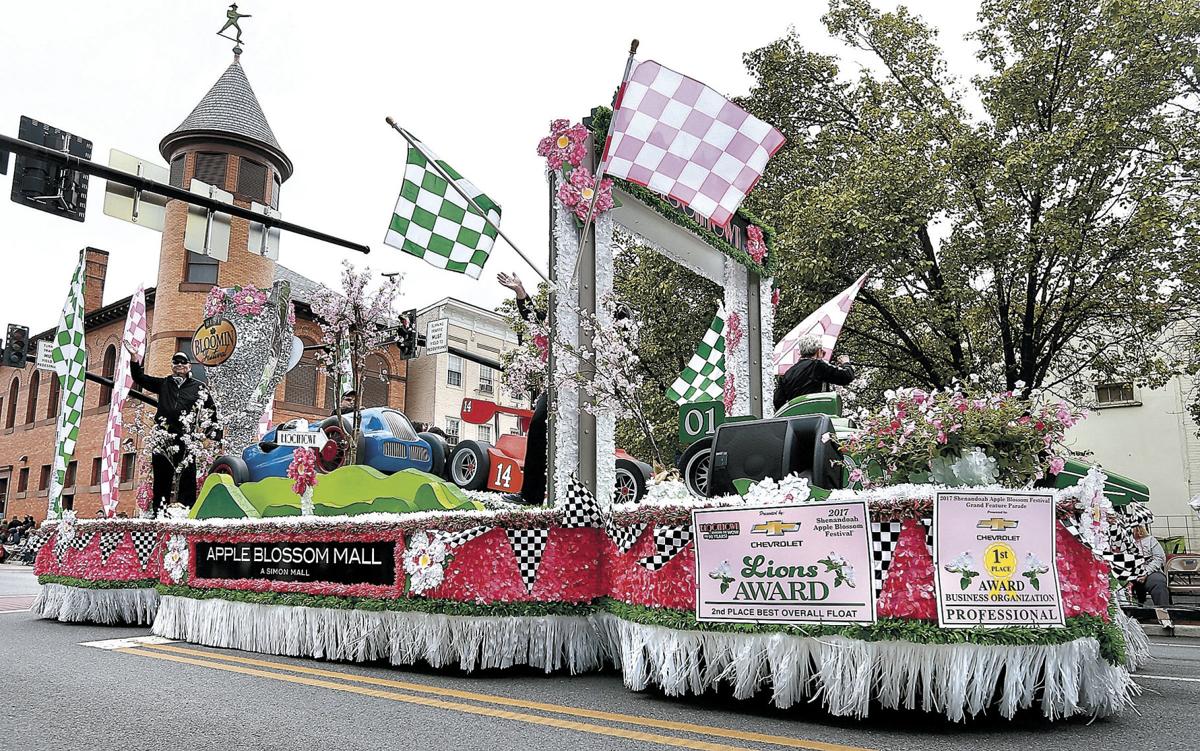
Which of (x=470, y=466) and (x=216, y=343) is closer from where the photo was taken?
(x=470, y=466)

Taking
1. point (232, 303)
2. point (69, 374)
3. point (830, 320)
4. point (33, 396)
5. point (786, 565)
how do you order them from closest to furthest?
point (786, 565)
point (830, 320)
point (69, 374)
point (232, 303)
point (33, 396)

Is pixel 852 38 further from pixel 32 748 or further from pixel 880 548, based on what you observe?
pixel 32 748

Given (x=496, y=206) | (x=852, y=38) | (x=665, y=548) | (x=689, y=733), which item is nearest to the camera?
(x=689, y=733)

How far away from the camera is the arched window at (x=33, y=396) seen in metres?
38.7

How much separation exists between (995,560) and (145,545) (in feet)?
29.9

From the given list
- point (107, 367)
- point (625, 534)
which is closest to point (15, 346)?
point (625, 534)

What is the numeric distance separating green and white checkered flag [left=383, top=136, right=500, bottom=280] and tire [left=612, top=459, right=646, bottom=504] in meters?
3.18

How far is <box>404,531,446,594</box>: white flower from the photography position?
6270 millimetres

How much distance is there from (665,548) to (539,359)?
2325 millimetres

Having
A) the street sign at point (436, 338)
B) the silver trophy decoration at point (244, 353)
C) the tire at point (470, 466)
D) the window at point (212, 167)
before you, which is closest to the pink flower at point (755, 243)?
the tire at point (470, 466)

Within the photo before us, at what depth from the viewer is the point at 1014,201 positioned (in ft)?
46.2

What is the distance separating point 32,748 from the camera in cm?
385

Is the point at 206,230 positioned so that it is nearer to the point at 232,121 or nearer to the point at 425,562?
the point at 425,562

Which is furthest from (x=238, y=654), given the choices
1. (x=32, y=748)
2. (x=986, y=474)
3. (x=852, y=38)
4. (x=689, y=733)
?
(x=852, y=38)
